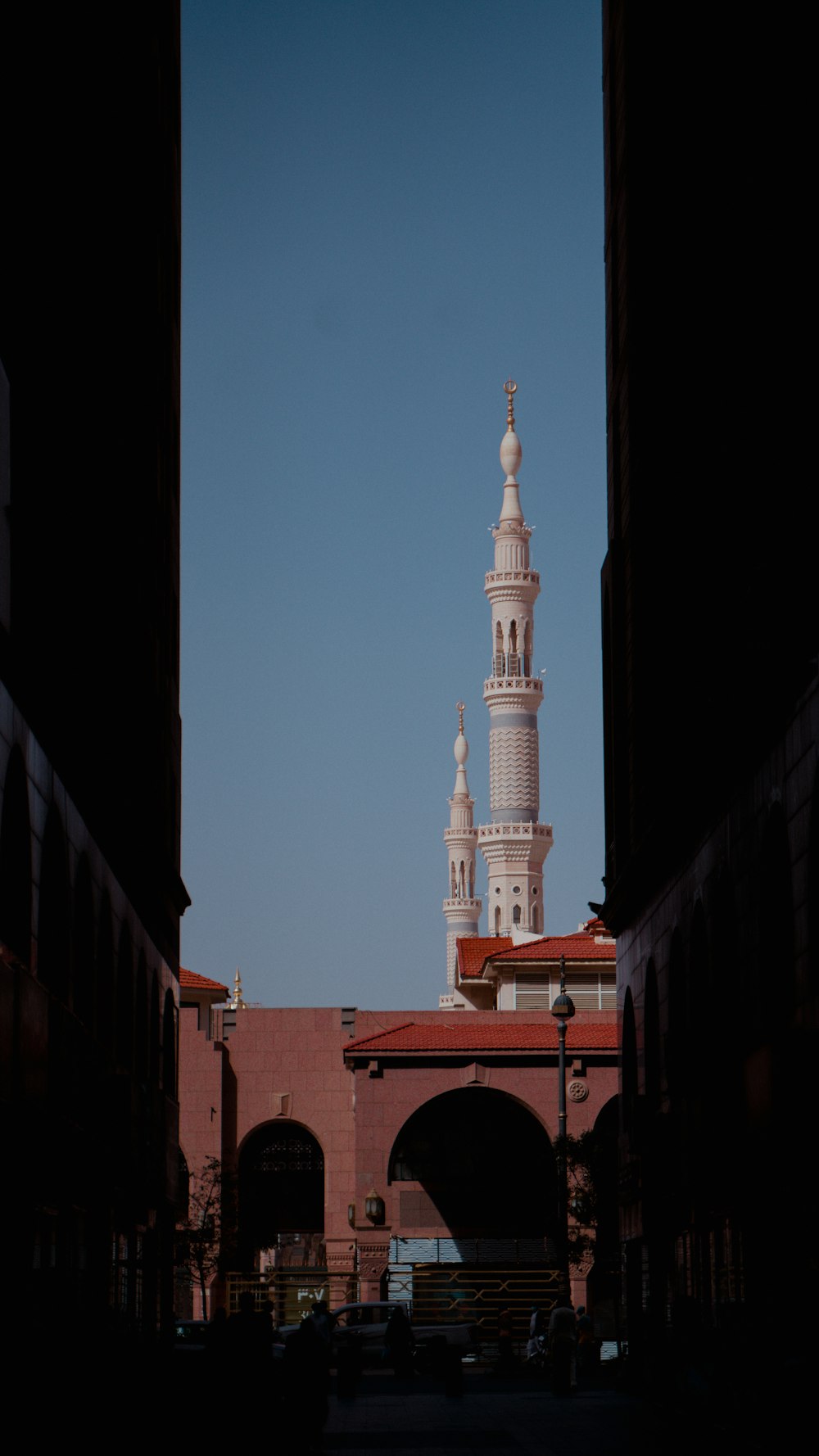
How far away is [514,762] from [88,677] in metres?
111

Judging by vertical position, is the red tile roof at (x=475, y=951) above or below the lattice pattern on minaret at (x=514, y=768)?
below

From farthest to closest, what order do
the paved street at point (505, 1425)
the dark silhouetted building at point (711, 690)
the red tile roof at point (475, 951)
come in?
the red tile roof at point (475, 951), the dark silhouetted building at point (711, 690), the paved street at point (505, 1425)

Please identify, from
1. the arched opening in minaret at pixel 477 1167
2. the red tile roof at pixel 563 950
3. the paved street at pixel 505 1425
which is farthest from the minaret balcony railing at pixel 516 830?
the paved street at pixel 505 1425

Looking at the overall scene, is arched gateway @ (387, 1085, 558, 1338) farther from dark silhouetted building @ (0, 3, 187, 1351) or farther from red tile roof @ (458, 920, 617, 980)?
dark silhouetted building @ (0, 3, 187, 1351)

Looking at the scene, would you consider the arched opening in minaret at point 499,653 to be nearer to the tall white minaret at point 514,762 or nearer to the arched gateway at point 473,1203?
the tall white minaret at point 514,762

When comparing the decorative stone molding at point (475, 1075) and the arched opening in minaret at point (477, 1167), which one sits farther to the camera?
the arched opening in minaret at point (477, 1167)

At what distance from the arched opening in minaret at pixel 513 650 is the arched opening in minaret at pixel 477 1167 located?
79.7m

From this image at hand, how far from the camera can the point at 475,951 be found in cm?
9394

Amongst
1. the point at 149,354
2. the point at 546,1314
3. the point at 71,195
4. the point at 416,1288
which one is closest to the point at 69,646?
the point at 71,195

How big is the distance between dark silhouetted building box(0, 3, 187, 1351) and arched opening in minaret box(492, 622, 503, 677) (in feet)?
317

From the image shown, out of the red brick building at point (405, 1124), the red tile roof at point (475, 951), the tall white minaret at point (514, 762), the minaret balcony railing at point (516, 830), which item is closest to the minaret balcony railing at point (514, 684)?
the tall white minaret at point (514, 762)

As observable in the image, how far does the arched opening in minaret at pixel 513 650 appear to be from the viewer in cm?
14925

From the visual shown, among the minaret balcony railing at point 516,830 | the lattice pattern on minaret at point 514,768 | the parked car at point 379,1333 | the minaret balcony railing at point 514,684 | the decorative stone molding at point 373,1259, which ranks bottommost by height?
the parked car at point 379,1333

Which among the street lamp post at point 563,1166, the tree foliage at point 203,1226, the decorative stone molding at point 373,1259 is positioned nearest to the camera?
the street lamp post at point 563,1166
